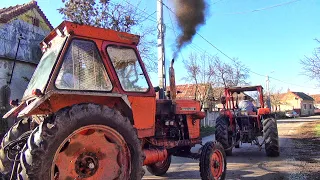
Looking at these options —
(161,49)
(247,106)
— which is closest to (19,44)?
(161,49)

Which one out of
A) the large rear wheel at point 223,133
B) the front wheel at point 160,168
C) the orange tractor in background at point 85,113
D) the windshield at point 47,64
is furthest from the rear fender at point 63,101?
the large rear wheel at point 223,133

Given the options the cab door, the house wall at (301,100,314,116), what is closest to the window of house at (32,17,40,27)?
the cab door

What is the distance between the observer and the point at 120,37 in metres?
4.88

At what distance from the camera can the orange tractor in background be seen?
3.61 m

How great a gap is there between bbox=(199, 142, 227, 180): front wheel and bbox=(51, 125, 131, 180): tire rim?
2.11 m

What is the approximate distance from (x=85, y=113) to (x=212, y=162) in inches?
123

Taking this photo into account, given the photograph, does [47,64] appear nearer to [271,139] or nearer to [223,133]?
[223,133]

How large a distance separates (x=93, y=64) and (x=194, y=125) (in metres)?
2.89

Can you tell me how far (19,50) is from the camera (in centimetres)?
1661

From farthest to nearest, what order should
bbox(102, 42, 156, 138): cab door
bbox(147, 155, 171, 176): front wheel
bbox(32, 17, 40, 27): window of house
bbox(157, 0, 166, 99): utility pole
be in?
bbox(32, 17, 40, 27): window of house, bbox(157, 0, 166, 99): utility pole, bbox(147, 155, 171, 176): front wheel, bbox(102, 42, 156, 138): cab door

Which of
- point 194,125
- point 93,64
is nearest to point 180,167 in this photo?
point 194,125

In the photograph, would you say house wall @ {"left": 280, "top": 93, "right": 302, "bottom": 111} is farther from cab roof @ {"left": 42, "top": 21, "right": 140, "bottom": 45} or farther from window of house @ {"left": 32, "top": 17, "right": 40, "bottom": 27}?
cab roof @ {"left": 42, "top": 21, "right": 140, "bottom": 45}

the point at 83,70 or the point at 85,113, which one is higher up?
the point at 83,70

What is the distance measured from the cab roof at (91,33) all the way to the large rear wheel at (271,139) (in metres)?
6.40
